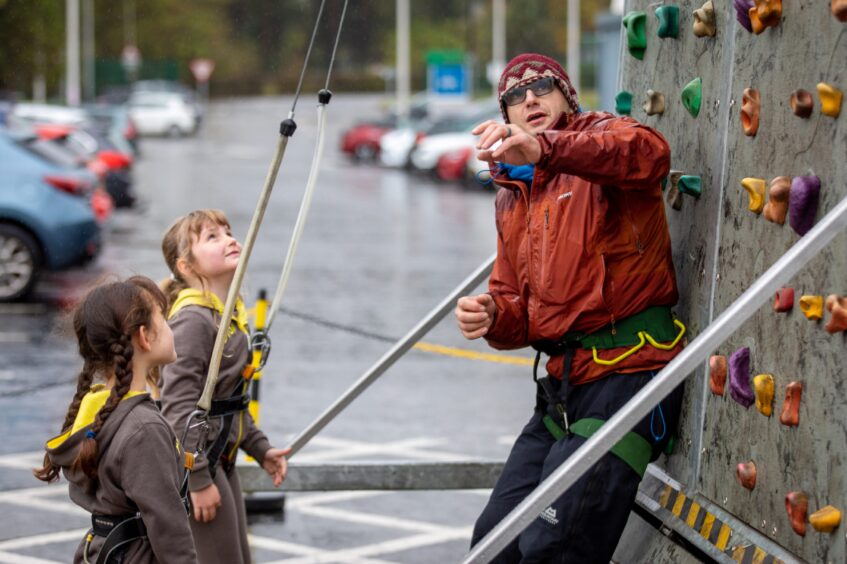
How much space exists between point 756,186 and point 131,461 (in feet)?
5.64

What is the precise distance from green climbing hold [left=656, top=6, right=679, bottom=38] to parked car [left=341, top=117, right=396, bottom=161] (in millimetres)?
39615

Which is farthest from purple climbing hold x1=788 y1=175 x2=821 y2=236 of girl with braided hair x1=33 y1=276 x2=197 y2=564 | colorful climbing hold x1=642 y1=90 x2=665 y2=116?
girl with braided hair x1=33 y1=276 x2=197 y2=564

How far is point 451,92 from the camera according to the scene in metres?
52.9

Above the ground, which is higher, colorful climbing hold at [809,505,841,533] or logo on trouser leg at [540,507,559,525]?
colorful climbing hold at [809,505,841,533]

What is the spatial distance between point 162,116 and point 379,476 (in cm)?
5172

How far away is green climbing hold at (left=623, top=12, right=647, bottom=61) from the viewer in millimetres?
4781

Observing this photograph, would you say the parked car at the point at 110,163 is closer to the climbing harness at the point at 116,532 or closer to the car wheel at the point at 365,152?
the climbing harness at the point at 116,532

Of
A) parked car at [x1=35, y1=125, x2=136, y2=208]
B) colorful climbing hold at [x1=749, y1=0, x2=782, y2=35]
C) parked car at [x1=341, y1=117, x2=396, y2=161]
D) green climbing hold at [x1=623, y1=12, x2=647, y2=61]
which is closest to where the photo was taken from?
colorful climbing hold at [x1=749, y1=0, x2=782, y2=35]

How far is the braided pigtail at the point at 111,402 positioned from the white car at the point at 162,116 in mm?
53136

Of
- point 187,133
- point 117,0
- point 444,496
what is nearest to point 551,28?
point 117,0

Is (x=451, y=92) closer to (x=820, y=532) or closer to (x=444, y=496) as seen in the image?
(x=444, y=496)

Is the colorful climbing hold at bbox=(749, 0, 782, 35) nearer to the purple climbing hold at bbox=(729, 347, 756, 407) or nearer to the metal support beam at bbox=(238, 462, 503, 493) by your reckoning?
the purple climbing hold at bbox=(729, 347, 756, 407)

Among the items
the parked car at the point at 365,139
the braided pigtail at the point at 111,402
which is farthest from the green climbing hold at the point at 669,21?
the parked car at the point at 365,139

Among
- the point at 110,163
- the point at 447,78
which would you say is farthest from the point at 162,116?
the point at 110,163
